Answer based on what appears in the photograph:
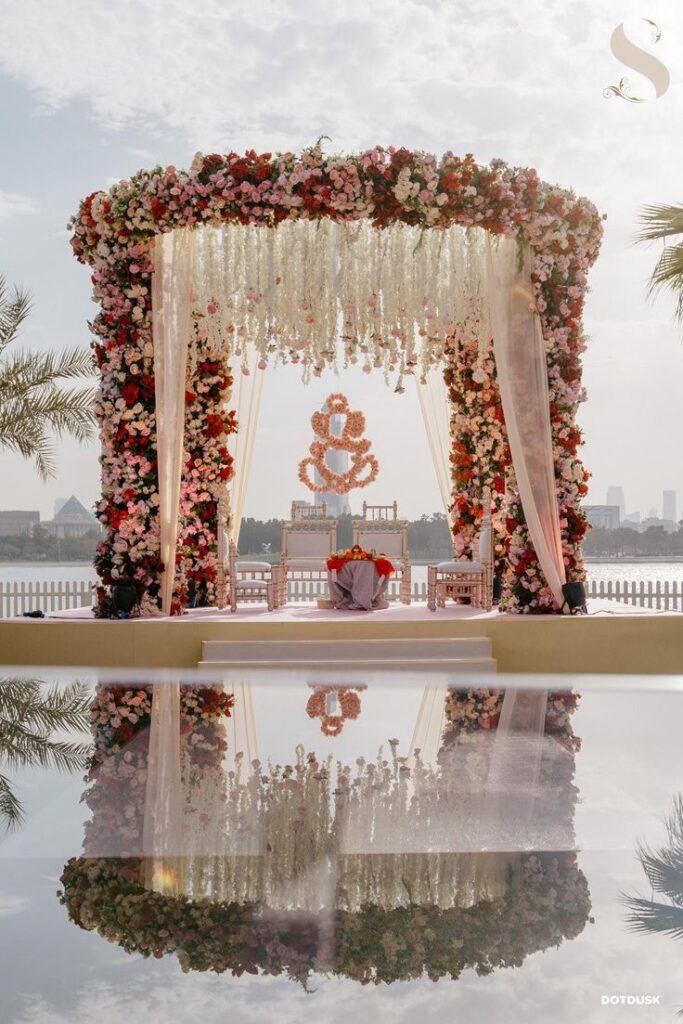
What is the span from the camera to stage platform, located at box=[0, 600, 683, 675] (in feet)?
25.8

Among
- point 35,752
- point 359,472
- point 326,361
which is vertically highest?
point 326,361

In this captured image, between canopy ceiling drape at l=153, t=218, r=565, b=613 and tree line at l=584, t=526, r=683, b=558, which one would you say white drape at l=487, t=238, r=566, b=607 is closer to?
canopy ceiling drape at l=153, t=218, r=565, b=613

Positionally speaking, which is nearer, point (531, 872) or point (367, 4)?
point (531, 872)

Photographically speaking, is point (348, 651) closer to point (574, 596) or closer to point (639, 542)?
point (574, 596)

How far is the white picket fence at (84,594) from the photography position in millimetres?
11508

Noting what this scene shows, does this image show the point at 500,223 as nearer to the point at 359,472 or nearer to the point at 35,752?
the point at 359,472

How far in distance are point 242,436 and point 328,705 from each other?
4.49 meters

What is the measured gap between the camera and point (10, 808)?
12.1 feet

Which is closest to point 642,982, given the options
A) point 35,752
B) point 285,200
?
point 35,752

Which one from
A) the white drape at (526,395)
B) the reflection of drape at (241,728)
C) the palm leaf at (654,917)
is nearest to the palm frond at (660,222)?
the white drape at (526,395)

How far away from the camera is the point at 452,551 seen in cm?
1066

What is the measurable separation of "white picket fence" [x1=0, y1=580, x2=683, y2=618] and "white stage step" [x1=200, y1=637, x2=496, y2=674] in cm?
358

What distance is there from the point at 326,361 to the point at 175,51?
334 centimetres

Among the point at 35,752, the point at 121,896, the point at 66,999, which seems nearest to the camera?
the point at 66,999
